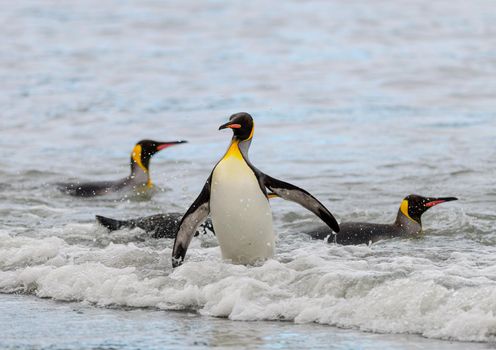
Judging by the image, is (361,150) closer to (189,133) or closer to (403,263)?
(189,133)

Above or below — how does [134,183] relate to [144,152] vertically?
below

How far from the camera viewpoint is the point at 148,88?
762 inches

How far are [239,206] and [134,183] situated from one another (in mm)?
4193

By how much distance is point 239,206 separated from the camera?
6566 millimetres

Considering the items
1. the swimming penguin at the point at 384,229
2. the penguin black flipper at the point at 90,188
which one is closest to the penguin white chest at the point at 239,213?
the swimming penguin at the point at 384,229

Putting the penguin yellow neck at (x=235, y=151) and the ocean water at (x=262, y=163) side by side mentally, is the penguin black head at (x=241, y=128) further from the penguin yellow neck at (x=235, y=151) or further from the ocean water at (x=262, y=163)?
the ocean water at (x=262, y=163)

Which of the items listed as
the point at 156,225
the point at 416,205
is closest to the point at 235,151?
the point at 156,225

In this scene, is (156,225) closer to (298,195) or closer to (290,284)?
(298,195)

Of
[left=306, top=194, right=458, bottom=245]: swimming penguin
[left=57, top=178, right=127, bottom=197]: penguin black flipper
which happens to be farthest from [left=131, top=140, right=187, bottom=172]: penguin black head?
[left=306, top=194, right=458, bottom=245]: swimming penguin

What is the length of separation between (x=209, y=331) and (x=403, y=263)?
149cm

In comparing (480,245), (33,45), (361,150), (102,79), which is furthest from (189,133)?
(33,45)

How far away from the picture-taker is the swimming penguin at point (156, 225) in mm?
7746

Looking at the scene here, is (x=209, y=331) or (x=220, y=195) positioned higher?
(x=220, y=195)

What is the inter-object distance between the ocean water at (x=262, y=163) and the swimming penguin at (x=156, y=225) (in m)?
0.08
